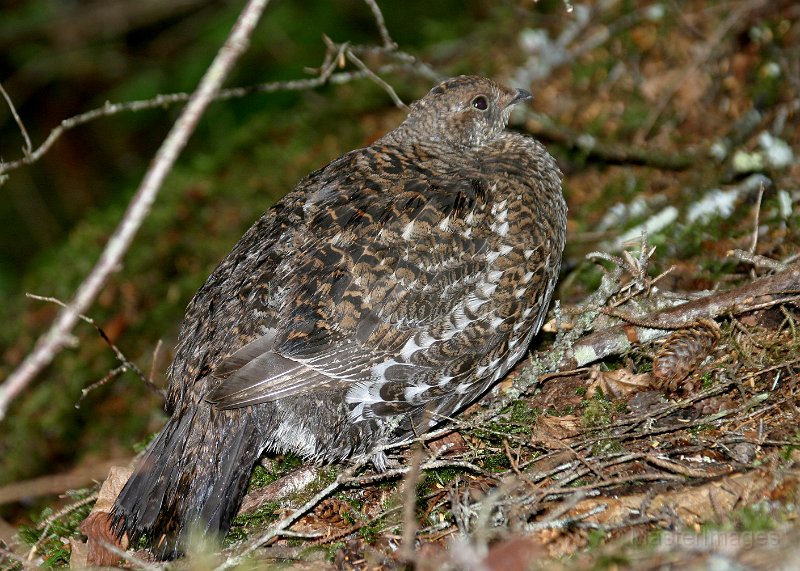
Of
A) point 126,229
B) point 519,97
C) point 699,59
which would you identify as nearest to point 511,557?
point 126,229

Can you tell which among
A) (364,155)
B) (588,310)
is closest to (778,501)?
(588,310)

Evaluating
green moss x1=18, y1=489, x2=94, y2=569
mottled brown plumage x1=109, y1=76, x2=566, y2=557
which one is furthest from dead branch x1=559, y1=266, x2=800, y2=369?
green moss x1=18, y1=489, x2=94, y2=569

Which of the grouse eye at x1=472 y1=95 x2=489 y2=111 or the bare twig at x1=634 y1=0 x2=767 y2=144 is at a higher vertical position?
the grouse eye at x1=472 y1=95 x2=489 y2=111

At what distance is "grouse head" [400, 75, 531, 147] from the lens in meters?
5.76

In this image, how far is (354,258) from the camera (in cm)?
457

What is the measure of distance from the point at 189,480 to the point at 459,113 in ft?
9.64

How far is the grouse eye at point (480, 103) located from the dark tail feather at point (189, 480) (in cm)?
262

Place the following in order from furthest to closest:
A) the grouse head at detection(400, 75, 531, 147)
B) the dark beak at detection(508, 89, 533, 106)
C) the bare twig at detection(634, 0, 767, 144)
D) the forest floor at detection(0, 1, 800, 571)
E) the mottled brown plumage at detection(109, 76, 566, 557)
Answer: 1. the bare twig at detection(634, 0, 767, 144)
2. the dark beak at detection(508, 89, 533, 106)
3. the grouse head at detection(400, 75, 531, 147)
4. the mottled brown plumage at detection(109, 76, 566, 557)
5. the forest floor at detection(0, 1, 800, 571)

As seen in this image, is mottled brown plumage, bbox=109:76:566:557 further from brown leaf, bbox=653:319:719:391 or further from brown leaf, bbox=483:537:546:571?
brown leaf, bbox=483:537:546:571

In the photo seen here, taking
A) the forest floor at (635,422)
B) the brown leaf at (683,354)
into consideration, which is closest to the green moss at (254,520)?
the forest floor at (635,422)

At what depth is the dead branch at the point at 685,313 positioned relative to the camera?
14.9 ft

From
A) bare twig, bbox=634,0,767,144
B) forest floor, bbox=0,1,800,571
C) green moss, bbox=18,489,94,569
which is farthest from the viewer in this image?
bare twig, bbox=634,0,767,144

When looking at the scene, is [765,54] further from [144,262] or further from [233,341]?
[144,262]

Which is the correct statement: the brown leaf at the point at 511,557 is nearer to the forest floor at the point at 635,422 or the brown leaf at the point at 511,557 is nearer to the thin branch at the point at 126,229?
the forest floor at the point at 635,422
